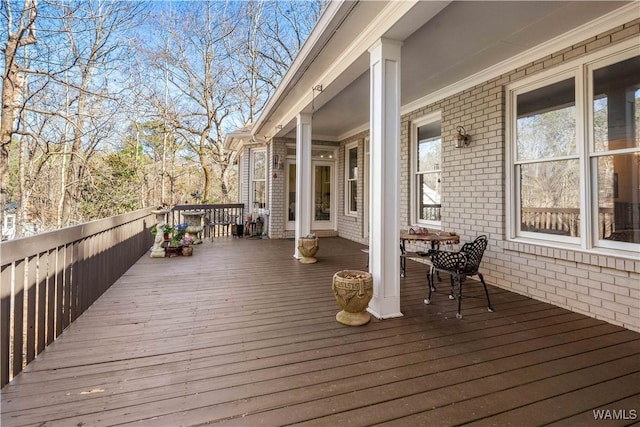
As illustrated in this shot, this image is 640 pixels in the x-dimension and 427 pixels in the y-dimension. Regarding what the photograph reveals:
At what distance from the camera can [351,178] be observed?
8195 millimetres

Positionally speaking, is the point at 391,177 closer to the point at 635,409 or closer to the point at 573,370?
the point at 573,370

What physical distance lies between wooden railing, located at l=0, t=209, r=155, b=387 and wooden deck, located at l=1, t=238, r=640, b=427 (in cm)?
12

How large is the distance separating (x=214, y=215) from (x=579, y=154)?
315 inches

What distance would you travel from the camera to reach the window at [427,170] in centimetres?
527

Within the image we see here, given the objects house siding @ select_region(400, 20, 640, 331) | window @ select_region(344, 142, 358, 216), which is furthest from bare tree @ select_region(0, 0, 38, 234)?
house siding @ select_region(400, 20, 640, 331)

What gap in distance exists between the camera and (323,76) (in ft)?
13.7

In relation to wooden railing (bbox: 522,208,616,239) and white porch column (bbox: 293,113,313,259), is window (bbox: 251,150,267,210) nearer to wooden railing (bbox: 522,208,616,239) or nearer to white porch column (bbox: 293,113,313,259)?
white porch column (bbox: 293,113,313,259)

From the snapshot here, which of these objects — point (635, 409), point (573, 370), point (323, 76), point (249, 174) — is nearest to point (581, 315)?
point (573, 370)

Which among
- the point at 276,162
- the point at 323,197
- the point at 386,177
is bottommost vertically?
the point at 386,177

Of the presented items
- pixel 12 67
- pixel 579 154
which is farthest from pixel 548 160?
pixel 12 67

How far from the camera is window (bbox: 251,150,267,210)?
30.1 ft

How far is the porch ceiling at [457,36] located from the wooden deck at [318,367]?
106 inches

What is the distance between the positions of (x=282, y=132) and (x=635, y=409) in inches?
283

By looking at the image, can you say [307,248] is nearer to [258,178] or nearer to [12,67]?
[258,178]
